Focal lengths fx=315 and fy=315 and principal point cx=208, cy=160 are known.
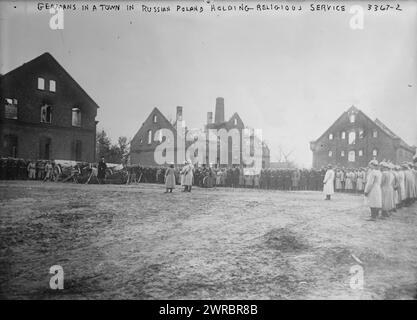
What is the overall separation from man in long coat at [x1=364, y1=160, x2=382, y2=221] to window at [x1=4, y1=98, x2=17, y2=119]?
26.9 feet

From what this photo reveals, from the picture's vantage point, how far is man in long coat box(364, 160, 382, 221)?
7151 millimetres

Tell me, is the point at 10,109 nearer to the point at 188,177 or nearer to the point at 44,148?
the point at 44,148

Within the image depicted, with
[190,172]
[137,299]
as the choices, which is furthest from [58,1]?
[190,172]

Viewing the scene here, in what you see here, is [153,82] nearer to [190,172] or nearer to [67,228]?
[67,228]

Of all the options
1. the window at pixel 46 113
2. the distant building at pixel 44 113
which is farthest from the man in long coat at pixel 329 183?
the window at pixel 46 113

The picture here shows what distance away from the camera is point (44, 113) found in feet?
29.4

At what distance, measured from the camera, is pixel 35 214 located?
6.14 m

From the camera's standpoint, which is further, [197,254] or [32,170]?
[32,170]

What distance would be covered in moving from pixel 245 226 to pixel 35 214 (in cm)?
412

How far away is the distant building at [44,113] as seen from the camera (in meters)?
6.85

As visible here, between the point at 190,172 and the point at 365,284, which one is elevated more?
the point at 190,172

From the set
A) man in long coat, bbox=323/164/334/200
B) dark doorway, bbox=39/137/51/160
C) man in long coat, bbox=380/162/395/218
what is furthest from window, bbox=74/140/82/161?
man in long coat, bbox=380/162/395/218

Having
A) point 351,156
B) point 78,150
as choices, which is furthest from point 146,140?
point 351,156

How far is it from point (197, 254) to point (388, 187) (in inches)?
223
